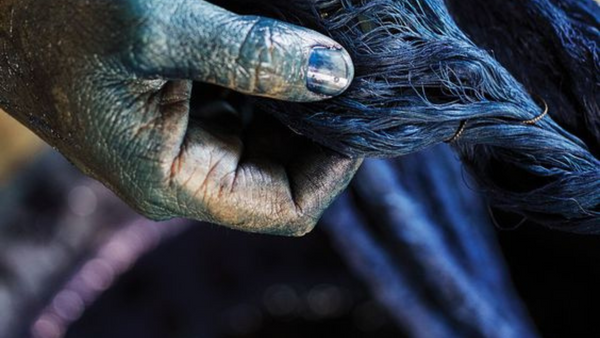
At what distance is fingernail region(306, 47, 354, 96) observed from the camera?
0.68 meters

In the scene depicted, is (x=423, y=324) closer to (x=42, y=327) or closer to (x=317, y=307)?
(x=317, y=307)

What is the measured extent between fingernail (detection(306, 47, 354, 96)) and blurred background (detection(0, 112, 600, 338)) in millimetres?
791

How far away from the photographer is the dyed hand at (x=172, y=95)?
67cm

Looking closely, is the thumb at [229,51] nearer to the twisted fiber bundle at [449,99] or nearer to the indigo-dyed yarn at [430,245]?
the twisted fiber bundle at [449,99]

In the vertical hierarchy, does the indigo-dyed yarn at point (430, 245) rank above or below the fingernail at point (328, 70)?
below

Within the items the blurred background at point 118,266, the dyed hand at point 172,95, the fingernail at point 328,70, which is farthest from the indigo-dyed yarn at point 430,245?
the fingernail at point 328,70

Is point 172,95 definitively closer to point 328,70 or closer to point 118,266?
point 328,70

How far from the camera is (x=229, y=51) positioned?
67 cm

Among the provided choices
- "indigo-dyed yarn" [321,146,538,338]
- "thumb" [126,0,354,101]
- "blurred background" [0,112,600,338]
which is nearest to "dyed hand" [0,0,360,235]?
"thumb" [126,0,354,101]

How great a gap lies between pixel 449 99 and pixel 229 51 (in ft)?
0.69

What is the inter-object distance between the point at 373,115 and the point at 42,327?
1.06m

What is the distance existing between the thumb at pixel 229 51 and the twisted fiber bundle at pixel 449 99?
0.05 metres

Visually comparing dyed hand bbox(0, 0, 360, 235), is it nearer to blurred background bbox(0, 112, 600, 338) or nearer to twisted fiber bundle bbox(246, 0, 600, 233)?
twisted fiber bundle bbox(246, 0, 600, 233)

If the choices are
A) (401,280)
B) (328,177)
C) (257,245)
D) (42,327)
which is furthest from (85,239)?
(328,177)
